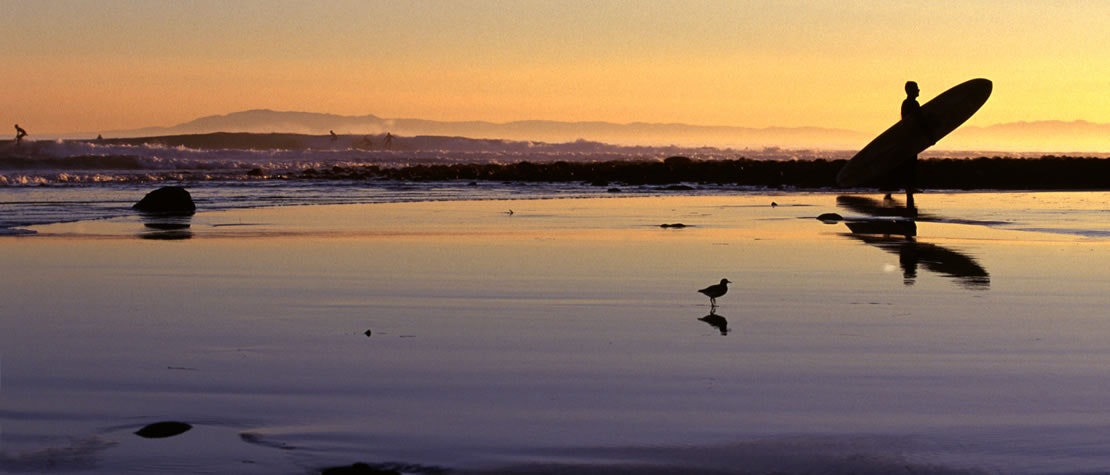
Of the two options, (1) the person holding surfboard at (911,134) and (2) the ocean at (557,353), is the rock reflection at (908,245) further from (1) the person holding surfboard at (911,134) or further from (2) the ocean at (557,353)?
(1) the person holding surfboard at (911,134)

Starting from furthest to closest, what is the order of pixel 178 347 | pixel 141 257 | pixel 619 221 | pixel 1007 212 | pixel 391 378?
Result: pixel 1007 212 < pixel 619 221 < pixel 141 257 < pixel 178 347 < pixel 391 378

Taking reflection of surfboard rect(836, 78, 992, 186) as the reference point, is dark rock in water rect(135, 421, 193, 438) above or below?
below

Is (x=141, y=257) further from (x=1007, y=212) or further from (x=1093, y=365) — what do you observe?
(x=1007, y=212)

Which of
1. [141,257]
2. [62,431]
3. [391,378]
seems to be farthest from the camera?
[141,257]

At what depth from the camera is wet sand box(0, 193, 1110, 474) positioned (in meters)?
5.37

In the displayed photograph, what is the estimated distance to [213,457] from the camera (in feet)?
17.2

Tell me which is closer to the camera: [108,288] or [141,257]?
[108,288]

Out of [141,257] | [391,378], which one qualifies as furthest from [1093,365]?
[141,257]

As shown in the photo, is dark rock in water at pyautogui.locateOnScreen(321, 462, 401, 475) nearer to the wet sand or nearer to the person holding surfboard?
the wet sand

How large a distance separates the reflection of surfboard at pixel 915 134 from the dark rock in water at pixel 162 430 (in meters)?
19.2

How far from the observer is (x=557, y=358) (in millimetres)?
7527

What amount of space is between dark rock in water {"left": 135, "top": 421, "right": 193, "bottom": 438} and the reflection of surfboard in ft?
63.1

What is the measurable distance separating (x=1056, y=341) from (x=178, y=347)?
17.1ft

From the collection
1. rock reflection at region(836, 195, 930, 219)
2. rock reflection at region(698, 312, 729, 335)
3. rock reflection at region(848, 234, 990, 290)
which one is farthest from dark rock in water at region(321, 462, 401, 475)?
rock reflection at region(836, 195, 930, 219)
